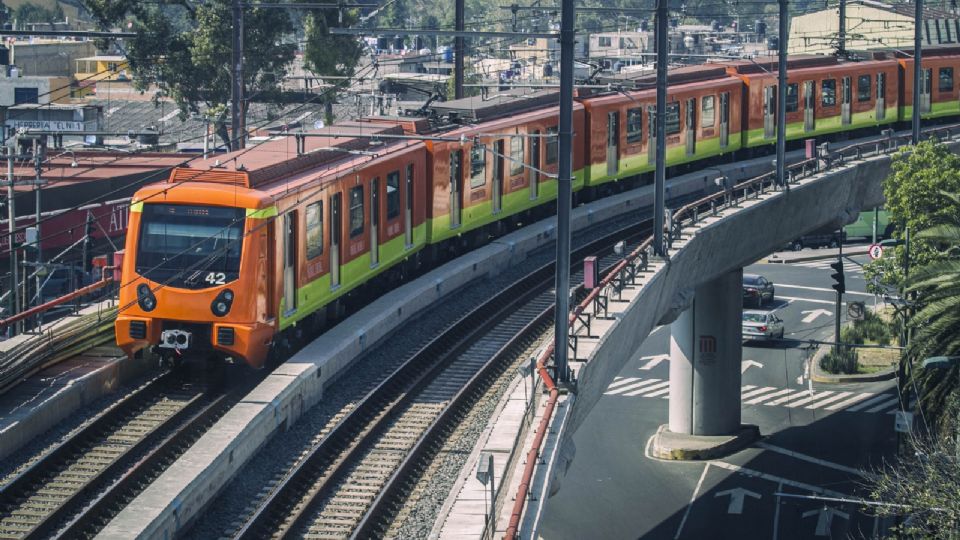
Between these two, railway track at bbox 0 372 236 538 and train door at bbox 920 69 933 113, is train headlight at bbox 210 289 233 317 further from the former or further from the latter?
train door at bbox 920 69 933 113

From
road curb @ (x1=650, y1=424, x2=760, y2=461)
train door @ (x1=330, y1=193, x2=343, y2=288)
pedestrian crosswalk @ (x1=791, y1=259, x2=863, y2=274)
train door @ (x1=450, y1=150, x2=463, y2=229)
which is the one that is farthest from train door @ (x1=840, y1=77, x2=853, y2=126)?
train door @ (x1=330, y1=193, x2=343, y2=288)

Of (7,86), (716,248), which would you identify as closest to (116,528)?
(716,248)

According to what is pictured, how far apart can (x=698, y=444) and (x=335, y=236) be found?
2031 cm

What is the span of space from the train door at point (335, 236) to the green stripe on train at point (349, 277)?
17 cm

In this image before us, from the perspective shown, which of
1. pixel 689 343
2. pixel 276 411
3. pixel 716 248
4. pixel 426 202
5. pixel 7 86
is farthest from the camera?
pixel 7 86

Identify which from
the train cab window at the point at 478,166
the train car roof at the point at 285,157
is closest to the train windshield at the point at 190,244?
the train car roof at the point at 285,157

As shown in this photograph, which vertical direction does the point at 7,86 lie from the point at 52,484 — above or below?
above

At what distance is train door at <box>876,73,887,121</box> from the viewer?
181ft

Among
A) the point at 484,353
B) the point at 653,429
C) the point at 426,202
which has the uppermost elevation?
the point at 426,202

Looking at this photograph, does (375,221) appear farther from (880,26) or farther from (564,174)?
(880,26)

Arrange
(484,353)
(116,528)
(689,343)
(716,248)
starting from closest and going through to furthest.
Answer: (116,528) < (484,353) < (716,248) < (689,343)

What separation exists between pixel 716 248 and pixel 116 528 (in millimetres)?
21605

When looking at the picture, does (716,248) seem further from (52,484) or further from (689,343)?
(52,484)

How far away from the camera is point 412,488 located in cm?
2025
